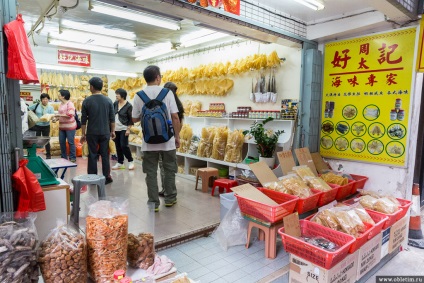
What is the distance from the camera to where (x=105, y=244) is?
179cm

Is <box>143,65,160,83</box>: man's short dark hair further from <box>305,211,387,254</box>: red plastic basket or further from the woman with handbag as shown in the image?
the woman with handbag

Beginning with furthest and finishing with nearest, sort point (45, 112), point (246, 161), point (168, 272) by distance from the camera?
point (45, 112), point (246, 161), point (168, 272)

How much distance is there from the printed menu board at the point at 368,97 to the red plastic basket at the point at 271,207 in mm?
1630

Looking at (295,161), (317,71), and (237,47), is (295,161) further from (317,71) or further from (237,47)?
(237,47)

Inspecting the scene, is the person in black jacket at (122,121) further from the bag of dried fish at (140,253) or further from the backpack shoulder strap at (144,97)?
the bag of dried fish at (140,253)

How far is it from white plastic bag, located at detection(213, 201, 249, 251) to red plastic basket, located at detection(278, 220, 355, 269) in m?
0.69

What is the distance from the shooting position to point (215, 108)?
19.7ft

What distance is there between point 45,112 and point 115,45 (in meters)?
2.55

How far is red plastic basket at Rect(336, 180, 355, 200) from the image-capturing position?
3.66 m

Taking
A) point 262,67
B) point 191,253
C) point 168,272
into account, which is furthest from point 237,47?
point 168,272

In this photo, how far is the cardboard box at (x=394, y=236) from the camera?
9.49 feet

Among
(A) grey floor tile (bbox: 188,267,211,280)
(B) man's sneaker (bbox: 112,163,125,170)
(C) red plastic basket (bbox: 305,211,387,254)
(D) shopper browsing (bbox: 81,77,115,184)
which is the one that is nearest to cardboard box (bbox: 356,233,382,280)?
(C) red plastic basket (bbox: 305,211,387,254)

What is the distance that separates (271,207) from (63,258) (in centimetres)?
179

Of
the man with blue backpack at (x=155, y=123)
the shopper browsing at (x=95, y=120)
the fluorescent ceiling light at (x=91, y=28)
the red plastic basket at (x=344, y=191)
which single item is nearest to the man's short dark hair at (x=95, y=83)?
the shopper browsing at (x=95, y=120)
